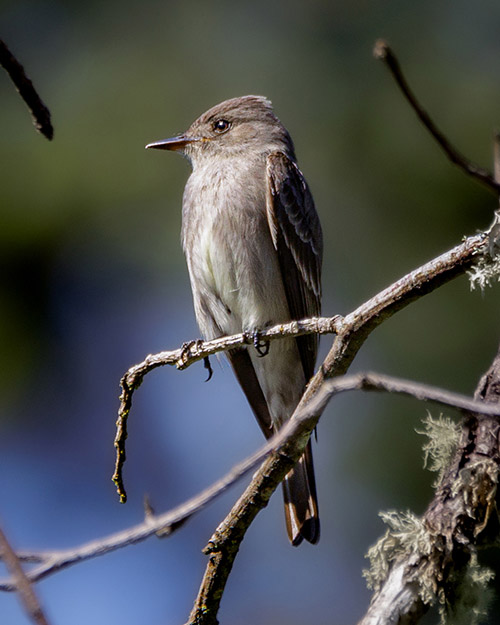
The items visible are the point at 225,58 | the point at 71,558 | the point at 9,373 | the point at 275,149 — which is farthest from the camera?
the point at 225,58

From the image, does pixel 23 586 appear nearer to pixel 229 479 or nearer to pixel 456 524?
pixel 229 479

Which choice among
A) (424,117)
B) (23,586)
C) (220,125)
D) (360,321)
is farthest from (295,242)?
(23,586)

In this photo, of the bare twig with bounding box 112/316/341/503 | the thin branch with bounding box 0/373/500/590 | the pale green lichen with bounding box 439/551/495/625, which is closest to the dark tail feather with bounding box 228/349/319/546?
the bare twig with bounding box 112/316/341/503

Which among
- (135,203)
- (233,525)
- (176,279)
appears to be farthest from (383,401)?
(233,525)

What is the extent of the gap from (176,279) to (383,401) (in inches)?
89.9

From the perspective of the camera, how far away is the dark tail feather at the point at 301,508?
438 centimetres

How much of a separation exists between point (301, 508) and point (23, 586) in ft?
9.76

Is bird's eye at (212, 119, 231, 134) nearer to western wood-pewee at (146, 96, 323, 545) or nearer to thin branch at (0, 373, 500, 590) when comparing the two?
western wood-pewee at (146, 96, 323, 545)

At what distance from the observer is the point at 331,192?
764 cm

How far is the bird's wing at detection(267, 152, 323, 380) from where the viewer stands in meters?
4.88

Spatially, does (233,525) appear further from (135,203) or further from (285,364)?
(135,203)

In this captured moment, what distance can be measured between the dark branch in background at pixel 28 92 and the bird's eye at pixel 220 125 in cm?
310

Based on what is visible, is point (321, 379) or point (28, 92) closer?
point (28, 92)

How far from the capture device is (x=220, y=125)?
5.58m
